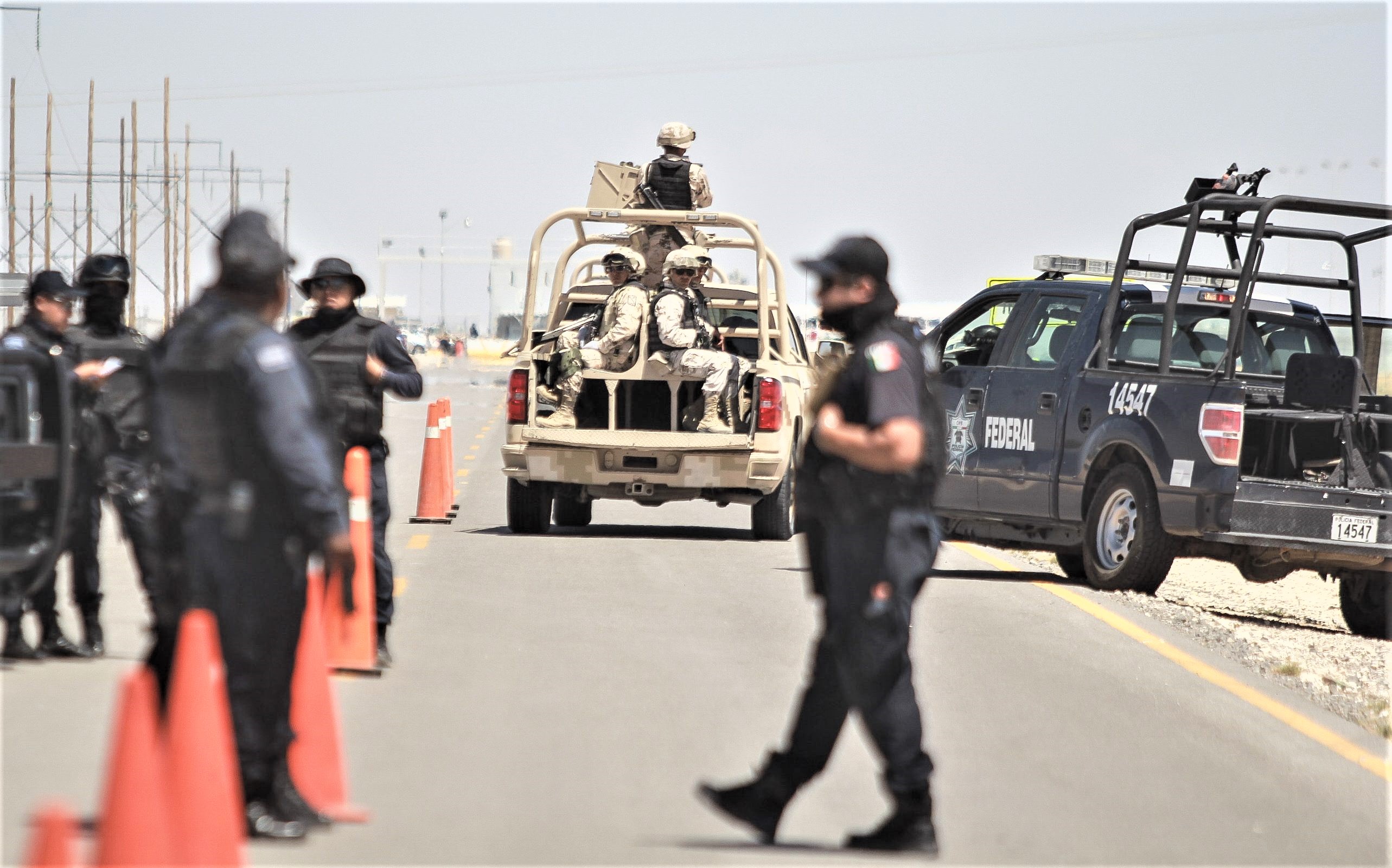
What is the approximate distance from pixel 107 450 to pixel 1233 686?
211 inches

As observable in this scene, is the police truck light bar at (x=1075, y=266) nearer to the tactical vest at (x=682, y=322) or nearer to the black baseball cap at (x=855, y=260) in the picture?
the tactical vest at (x=682, y=322)

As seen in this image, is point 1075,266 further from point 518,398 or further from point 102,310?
point 102,310

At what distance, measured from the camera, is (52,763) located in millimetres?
6523

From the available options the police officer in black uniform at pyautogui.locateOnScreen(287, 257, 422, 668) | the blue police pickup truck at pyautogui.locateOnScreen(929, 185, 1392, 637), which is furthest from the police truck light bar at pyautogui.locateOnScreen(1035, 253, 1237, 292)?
the police officer in black uniform at pyautogui.locateOnScreen(287, 257, 422, 668)

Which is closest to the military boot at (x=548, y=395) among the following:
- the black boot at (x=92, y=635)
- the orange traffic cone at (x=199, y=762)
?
the black boot at (x=92, y=635)

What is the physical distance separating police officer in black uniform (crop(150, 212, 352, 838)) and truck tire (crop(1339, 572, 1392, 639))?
840cm

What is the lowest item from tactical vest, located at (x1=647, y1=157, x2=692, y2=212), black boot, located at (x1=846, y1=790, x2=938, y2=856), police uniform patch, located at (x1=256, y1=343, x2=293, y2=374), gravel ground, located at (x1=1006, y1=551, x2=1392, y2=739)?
gravel ground, located at (x1=1006, y1=551, x2=1392, y2=739)

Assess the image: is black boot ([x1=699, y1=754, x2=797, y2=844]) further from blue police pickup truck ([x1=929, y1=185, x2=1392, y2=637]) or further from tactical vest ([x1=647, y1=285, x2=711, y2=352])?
tactical vest ([x1=647, y1=285, x2=711, y2=352])

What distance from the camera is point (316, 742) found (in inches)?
235

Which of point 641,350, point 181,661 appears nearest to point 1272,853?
point 181,661

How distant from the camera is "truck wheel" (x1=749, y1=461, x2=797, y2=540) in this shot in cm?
1488

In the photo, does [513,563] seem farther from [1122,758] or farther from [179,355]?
[179,355]

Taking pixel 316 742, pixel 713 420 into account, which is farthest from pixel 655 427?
pixel 316 742

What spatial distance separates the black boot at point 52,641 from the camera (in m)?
8.54
